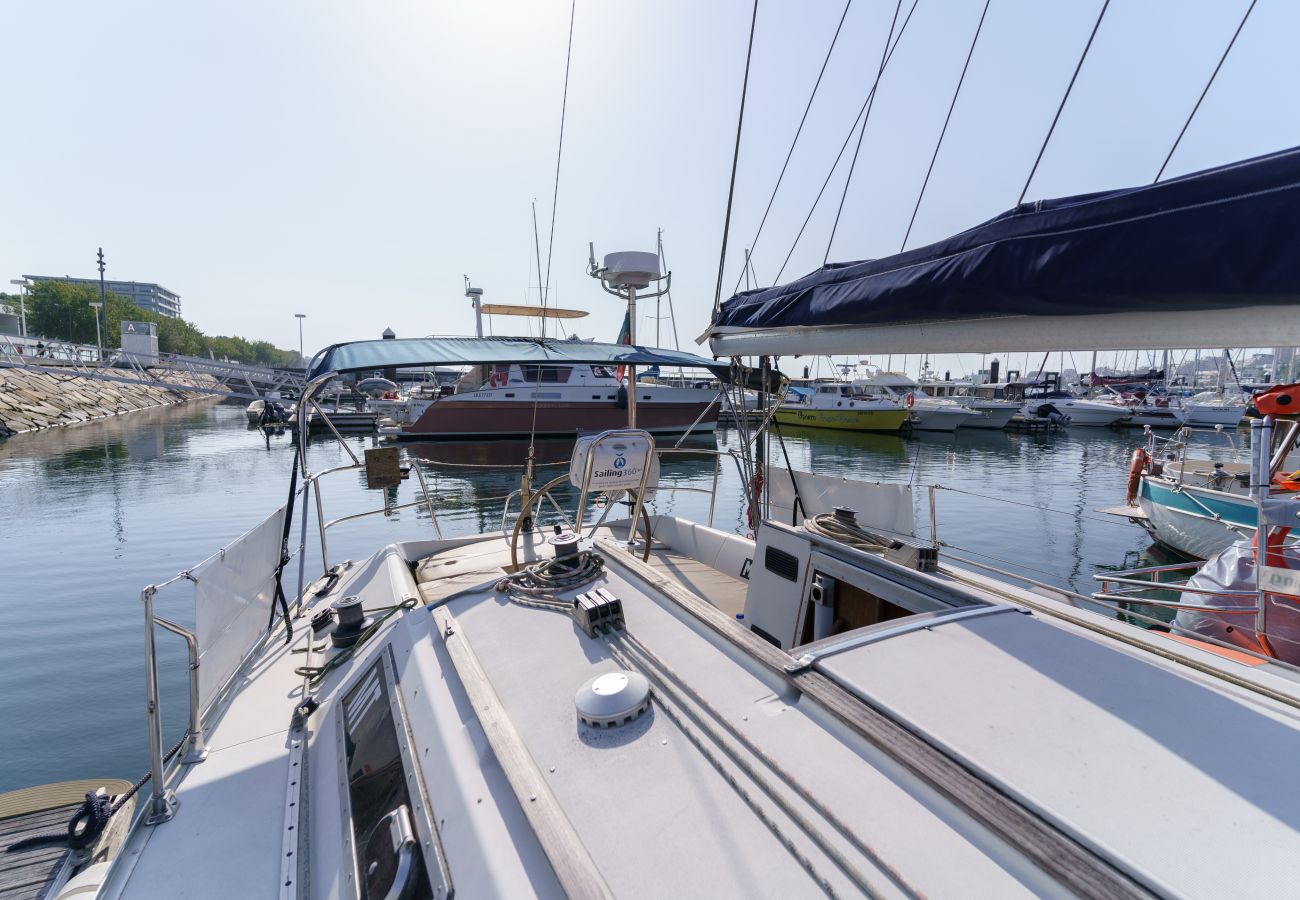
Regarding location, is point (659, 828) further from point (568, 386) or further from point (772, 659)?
point (568, 386)

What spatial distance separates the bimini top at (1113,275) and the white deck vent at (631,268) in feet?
9.62

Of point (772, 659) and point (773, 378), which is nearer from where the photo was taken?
point (772, 659)

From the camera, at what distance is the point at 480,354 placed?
5246 mm

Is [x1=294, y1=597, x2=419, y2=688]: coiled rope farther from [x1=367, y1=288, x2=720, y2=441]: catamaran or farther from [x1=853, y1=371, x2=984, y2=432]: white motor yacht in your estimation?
[x1=853, y1=371, x2=984, y2=432]: white motor yacht

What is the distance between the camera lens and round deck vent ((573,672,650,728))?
1778 mm

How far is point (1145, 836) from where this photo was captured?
117 centimetres

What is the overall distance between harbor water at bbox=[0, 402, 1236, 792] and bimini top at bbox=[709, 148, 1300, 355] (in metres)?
3.34

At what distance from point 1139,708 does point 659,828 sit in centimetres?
139

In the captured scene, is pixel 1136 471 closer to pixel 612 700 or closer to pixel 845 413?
pixel 612 700

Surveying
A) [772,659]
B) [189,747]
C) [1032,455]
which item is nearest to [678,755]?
[772,659]

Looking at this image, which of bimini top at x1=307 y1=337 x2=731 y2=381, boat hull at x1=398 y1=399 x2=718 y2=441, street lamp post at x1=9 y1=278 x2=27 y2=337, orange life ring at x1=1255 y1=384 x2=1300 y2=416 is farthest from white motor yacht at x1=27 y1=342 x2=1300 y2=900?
street lamp post at x1=9 y1=278 x2=27 y2=337

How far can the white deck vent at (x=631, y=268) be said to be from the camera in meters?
5.81

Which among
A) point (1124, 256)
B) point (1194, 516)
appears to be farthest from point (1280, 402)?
point (1194, 516)

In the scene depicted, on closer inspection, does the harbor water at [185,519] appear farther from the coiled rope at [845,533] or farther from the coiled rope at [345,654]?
the coiled rope at [845,533]
